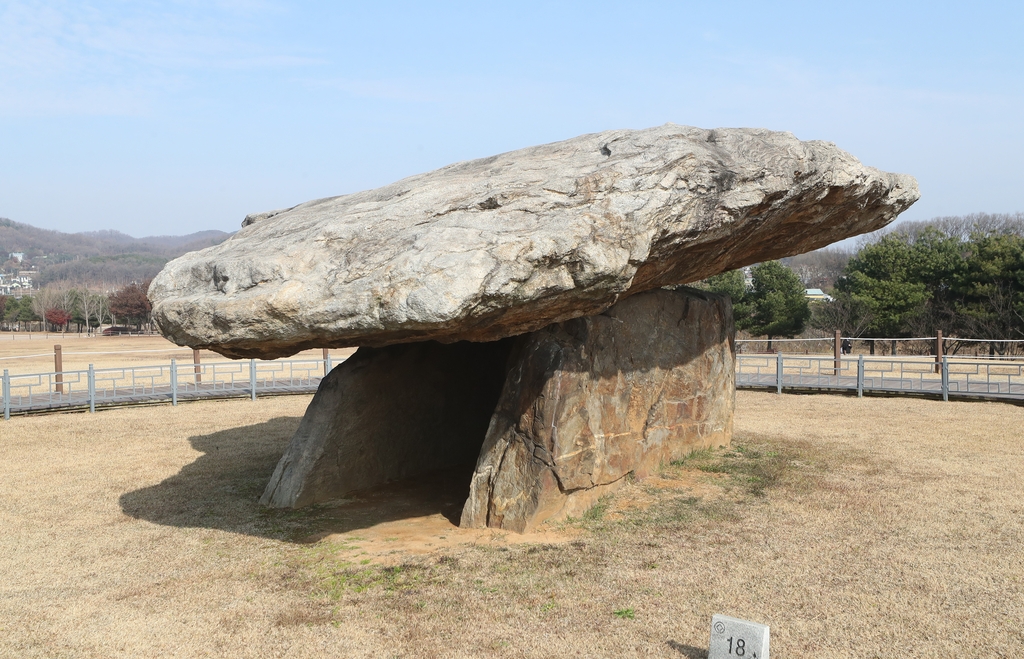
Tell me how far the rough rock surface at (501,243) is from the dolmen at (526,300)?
0.06 ft

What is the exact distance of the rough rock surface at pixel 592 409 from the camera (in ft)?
21.7

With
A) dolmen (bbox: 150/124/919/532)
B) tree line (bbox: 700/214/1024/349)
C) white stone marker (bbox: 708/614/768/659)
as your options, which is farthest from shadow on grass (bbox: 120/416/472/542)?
tree line (bbox: 700/214/1024/349)

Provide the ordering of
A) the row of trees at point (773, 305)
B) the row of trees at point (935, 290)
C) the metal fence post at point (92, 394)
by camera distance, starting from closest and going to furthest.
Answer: the metal fence post at point (92, 394) < the row of trees at point (935, 290) < the row of trees at point (773, 305)

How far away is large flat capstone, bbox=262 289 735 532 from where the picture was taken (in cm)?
664

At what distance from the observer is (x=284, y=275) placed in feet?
17.8

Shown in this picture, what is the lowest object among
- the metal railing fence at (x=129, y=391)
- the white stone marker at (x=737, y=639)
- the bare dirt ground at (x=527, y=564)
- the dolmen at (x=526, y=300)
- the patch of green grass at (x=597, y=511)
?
the bare dirt ground at (x=527, y=564)

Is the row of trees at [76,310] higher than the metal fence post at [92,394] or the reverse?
higher

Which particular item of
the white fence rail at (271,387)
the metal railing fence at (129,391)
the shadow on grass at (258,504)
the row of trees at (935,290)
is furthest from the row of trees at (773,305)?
the shadow on grass at (258,504)

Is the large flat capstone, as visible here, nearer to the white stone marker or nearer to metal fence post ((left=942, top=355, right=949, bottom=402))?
the white stone marker

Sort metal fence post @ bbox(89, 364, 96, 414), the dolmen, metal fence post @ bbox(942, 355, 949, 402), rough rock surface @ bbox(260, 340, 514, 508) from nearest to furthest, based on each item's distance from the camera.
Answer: the dolmen, rough rock surface @ bbox(260, 340, 514, 508), metal fence post @ bbox(89, 364, 96, 414), metal fence post @ bbox(942, 355, 949, 402)

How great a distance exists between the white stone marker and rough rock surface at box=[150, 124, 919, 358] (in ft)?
7.46

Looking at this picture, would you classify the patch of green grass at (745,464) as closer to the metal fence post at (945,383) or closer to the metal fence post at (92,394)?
the metal fence post at (945,383)

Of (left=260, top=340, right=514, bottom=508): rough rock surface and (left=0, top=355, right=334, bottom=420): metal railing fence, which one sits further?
(left=0, top=355, right=334, bottom=420): metal railing fence

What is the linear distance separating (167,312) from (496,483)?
2.84 m
